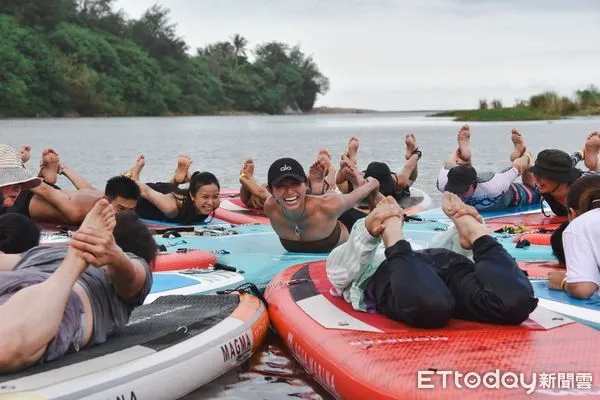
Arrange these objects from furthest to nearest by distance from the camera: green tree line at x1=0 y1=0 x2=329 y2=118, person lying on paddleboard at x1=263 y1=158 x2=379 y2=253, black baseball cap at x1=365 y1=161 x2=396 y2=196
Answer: green tree line at x1=0 y1=0 x2=329 y2=118 → black baseball cap at x1=365 y1=161 x2=396 y2=196 → person lying on paddleboard at x1=263 y1=158 x2=379 y2=253

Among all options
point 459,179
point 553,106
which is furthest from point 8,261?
point 553,106

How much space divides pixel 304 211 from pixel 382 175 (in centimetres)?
312

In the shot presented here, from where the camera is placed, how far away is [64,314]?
12.6 feet

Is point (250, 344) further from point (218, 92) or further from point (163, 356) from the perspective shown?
point (218, 92)

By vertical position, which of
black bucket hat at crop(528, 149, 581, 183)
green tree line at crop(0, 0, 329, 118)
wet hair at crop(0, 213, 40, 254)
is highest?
green tree line at crop(0, 0, 329, 118)

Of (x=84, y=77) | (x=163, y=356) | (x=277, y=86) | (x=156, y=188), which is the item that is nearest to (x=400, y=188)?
(x=156, y=188)

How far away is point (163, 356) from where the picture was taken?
14.0 feet

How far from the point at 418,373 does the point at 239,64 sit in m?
103

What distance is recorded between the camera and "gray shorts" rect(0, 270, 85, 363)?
3758mm

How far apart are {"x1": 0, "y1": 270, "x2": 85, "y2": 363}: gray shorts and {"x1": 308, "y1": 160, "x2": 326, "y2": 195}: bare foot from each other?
471 cm

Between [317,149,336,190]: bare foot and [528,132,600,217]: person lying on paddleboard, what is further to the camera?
[317,149,336,190]: bare foot

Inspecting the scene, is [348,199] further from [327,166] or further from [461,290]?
[461,290]

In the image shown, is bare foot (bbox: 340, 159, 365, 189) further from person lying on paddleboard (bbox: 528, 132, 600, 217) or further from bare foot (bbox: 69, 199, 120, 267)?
bare foot (bbox: 69, 199, 120, 267)

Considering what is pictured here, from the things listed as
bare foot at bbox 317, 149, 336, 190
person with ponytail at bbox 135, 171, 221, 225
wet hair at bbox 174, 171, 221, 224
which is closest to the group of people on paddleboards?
bare foot at bbox 317, 149, 336, 190
